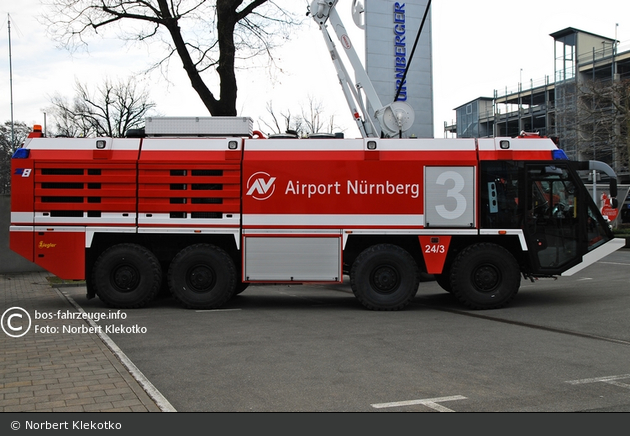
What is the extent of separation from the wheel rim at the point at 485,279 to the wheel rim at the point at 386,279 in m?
1.39

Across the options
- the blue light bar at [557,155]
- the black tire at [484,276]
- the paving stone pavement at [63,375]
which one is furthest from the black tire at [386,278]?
the paving stone pavement at [63,375]

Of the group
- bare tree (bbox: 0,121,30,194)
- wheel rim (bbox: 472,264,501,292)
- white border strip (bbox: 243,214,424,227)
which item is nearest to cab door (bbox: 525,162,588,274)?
wheel rim (bbox: 472,264,501,292)

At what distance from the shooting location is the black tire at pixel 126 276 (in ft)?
37.7

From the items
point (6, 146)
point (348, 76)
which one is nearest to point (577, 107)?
point (348, 76)

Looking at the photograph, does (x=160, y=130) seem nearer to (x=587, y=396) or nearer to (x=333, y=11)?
(x=333, y=11)

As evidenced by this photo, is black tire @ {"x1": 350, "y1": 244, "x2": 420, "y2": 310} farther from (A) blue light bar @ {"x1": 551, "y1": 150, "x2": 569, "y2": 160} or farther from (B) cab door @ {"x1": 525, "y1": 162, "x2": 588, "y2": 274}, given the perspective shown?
(A) blue light bar @ {"x1": 551, "y1": 150, "x2": 569, "y2": 160}

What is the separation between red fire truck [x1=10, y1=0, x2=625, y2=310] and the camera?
1130 centimetres

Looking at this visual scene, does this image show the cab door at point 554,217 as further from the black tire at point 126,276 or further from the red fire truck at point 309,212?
the black tire at point 126,276

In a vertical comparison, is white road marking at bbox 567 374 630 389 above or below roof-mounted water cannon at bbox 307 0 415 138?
below

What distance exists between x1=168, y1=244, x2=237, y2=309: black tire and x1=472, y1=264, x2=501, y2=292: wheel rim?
4.34m

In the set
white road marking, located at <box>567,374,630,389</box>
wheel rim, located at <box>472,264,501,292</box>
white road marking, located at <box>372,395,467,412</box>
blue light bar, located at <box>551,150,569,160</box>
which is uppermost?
blue light bar, located at <box>551,150,569,160</box>

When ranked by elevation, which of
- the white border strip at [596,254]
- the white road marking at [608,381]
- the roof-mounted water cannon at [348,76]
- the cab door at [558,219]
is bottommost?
the white road marking at [608,381]

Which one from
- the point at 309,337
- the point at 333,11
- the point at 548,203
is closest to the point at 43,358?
the point at 309,337

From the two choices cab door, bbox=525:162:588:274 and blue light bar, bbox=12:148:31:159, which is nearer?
cab door, bbox=525:162:588:274
